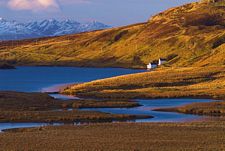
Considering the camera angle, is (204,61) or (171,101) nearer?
(171,101)

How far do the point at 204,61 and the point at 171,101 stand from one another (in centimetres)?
8447

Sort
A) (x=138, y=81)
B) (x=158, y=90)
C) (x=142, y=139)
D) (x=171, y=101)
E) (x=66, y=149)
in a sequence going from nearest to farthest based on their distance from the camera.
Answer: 1. (x=66, y=149)
2. (x=142, y=139)
3. (x=171, y=101)
4. (x=158, y=90)
5. (x=138, y=81)

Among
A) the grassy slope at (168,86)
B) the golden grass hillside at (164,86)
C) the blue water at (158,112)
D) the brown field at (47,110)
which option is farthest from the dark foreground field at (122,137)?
the golden grass hillside at (164,86)

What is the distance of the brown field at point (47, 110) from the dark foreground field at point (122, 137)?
9.12 meters

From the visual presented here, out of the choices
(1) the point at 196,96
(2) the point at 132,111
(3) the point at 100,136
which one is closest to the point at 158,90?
(1) the point at 196,96

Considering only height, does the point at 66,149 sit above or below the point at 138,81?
below

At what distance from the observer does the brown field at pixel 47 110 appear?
7381cm

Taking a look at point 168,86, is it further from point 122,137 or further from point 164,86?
point 122,137

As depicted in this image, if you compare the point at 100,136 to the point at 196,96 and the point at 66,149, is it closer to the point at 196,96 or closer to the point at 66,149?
the point at 66,149

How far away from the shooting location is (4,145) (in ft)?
163

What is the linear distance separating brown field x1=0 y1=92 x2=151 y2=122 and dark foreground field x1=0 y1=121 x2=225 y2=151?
Answer: 9118mm

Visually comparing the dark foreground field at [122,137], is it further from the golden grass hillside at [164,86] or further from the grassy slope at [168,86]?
the golden grass hillside at [164,86]

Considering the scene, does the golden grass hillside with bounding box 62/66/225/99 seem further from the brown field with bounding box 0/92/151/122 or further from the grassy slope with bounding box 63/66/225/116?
the brown field with bounding box 0/92/151/122

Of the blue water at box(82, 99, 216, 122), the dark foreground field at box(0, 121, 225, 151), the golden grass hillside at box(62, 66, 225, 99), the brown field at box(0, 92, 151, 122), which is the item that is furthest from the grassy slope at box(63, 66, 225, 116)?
the dark foreground field at box(0, 121, 225, 151)
